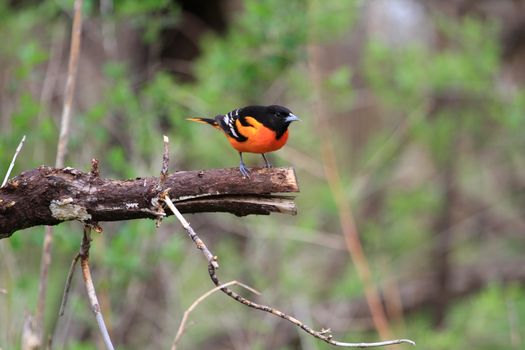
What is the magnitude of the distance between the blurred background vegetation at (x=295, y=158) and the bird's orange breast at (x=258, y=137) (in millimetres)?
1580

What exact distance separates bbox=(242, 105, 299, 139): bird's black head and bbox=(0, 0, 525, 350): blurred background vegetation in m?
1.68

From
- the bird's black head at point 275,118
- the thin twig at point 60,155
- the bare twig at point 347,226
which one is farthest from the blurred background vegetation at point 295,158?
the bird's black head at point 275,118

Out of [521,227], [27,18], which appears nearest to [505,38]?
[521,227]

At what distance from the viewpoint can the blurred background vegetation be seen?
5441 mm

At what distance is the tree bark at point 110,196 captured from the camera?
2354mm

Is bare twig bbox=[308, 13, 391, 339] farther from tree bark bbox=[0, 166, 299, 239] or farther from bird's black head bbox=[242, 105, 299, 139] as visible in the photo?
tree bark bbox=[0, 166, 299, 239]

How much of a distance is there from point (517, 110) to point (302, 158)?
1.97 m

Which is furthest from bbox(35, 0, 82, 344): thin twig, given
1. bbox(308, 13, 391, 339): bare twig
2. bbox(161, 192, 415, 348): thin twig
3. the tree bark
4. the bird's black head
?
bbox(308, 13, 391, 339): bare twig

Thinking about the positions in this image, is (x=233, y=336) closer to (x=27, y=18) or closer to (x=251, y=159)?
(x=251, y=159)

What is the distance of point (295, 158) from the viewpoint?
579 cm

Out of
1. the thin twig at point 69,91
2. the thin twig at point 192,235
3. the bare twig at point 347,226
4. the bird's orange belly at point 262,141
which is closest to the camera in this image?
the thin twig at point 192,235

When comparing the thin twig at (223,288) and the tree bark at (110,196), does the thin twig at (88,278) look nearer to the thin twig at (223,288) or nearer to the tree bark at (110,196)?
the tree bark at (110,196)

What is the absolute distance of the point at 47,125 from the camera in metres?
4.52

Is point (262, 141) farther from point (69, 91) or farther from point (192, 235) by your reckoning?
point (192, 235)
